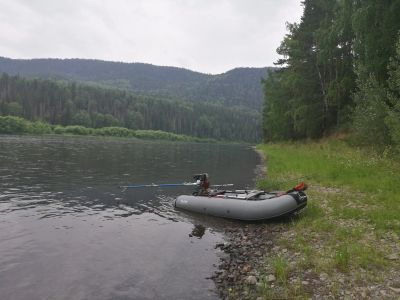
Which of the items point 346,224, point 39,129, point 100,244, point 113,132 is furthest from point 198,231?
point 113,132

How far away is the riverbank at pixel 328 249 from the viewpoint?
338 inches

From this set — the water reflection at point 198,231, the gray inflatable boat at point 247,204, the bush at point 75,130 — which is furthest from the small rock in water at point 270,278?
the bush at point 75,130

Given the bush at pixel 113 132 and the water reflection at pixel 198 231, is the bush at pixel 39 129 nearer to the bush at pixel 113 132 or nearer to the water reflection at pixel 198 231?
the bush at pixel 113 132

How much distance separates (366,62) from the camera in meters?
26.5

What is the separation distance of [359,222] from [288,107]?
132ft

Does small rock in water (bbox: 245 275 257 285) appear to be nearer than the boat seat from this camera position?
Yes

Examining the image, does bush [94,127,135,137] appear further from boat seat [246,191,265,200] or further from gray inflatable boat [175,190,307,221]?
boat seat [246,191,265,200]

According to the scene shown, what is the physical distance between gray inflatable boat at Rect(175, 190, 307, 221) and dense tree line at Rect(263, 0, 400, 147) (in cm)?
991

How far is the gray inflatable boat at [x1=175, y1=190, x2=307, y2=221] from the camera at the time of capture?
1515cm

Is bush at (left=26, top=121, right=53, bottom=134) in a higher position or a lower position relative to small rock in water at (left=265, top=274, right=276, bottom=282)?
higher

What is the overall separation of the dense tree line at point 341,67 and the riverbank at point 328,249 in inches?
237

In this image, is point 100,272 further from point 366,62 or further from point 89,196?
point 366,62

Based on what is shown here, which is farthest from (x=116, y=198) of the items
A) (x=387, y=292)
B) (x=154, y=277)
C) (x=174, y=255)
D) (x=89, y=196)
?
(x=387, y=292)

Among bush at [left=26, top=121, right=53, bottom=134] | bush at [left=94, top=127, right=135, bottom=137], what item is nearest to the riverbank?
bush at [left=26, top=121, right=53, bottom=134]
